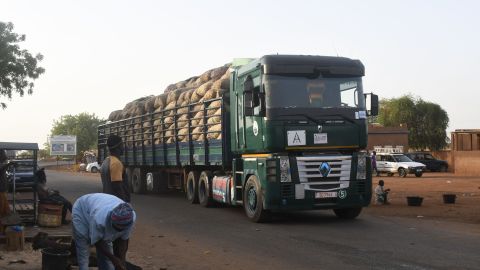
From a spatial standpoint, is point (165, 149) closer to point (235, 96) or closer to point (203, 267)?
point (235, 96)

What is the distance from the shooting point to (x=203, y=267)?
310 inches

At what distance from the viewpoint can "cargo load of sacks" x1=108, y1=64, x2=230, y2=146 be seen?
48.5 feet

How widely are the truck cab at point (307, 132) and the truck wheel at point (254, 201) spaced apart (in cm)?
2

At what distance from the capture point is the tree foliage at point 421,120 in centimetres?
6625

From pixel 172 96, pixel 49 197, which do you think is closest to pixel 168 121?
pixel 172 96

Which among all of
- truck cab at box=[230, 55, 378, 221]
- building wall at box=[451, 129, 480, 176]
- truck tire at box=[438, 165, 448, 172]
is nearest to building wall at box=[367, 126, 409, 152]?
truck tire at box=[438, 165, 448, 172]

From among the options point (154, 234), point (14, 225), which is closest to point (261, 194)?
point (154, 234)

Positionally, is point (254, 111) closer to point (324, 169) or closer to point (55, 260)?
point (324, 169)

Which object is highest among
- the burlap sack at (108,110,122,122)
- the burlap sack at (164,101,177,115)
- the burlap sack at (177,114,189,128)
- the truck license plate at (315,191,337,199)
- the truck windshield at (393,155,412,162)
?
the burlap sack at (108,110,122,122)

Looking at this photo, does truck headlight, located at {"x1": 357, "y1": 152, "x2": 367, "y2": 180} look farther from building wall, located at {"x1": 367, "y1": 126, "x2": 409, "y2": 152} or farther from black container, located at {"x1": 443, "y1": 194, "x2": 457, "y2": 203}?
building wall, located at {"x1": 367, "y1": 126, "x2": 409, "y2": 152}

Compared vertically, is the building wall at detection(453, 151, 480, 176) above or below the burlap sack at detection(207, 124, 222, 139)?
below

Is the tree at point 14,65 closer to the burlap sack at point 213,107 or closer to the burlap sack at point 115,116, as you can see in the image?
the burlap sack at point 115,116

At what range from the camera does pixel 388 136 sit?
Answer: 61469mm

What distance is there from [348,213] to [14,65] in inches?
908
